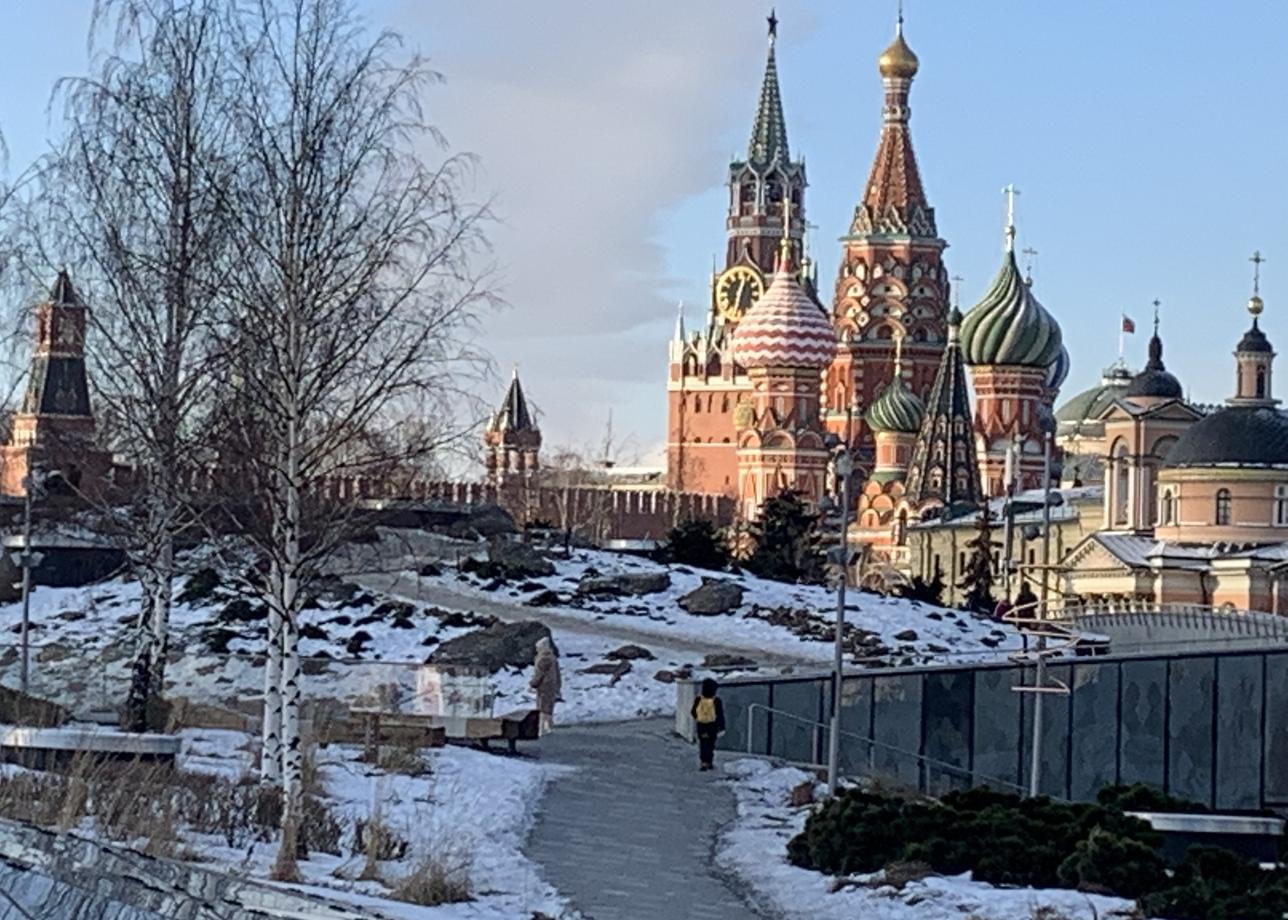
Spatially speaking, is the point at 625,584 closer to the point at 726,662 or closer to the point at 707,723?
the point at 726,662

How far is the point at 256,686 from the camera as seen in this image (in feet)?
115

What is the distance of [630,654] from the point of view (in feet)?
147

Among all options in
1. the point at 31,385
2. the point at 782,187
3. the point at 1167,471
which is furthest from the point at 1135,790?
the point at 782,187

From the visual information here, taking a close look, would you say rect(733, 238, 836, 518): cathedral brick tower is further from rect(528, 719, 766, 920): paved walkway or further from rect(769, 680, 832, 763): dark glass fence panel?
rect(528, 719, 766, 920): paved walkway

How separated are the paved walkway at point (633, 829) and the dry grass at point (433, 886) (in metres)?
A: 0.88

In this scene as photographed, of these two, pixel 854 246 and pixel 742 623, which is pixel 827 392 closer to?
pixel 854 246

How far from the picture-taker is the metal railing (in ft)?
118

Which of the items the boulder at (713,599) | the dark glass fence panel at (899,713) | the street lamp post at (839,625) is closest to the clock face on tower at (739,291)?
the boulder at (713,599)

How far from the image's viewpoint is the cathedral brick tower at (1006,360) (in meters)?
133

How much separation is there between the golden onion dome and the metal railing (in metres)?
112

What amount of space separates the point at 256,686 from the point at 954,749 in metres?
10.3

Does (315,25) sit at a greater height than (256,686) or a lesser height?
greater

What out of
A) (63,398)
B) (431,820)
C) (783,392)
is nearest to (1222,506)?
(63,398)

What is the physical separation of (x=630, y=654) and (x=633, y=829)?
63.2ft
